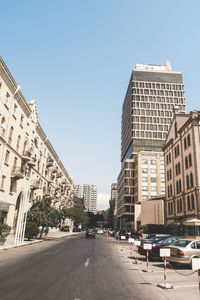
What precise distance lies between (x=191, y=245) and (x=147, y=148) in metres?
98.6

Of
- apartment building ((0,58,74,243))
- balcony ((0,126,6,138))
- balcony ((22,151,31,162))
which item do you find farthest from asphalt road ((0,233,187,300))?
balcony ((22,151,31,162))


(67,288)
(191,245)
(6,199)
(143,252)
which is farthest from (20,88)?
(67,288)

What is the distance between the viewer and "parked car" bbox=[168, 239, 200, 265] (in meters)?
13.9

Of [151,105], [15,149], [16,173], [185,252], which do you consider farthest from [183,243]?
[151,105]

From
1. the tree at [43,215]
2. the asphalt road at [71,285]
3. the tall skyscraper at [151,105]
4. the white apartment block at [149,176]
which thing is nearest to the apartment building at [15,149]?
the tree at [43,215]

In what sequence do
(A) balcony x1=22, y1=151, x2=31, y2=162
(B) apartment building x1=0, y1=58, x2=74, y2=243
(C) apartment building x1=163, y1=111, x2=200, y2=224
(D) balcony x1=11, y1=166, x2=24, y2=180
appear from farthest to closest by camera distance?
1. (C) apartment building x1=163, y1=111, x2=200, y2=224
2. (A) balcony x1=22, y1=151, x2=31, y2=162
3. (D) balcony x1=11, y1=166, x2=24, y2=180
4. (B) apartment building x1=0, y1=58, x2=74, y2=243

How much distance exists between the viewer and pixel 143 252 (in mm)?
19094

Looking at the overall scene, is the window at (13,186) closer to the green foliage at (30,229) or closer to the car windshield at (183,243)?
the green foliage at (30,229)

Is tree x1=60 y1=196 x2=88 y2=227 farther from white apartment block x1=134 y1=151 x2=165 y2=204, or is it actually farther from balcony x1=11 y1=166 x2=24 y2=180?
white apartment block x1=134 y1=151 x2=165 y2=204

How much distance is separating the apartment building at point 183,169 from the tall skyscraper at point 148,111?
2151 inches

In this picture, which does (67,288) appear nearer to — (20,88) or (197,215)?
(20,88)

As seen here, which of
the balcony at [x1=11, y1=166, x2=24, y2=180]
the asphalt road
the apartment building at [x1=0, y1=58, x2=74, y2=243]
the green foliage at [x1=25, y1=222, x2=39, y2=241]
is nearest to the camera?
the asphalt road

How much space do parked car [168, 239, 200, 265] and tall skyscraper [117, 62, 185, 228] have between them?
90.9 meters

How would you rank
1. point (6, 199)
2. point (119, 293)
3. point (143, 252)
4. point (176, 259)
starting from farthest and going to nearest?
1. point (6, 199)
2. point (143, 252)
3. point (176, 259)
4. point (119, 293)
